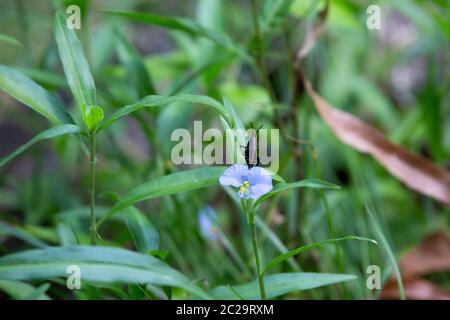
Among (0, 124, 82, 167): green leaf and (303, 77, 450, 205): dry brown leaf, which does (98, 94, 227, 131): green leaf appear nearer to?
(0, 124, 82, 167): green leaf

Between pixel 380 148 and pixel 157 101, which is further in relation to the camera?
pixel 380 148

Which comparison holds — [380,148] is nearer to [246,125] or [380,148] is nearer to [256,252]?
[246,125]

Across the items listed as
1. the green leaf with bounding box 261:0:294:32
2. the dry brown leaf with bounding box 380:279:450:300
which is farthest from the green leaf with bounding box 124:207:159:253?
the dry brown leaf with bounding box 380:279:450:300

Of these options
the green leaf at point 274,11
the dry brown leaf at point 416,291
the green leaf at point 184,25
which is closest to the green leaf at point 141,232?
the green leaf at point 184,25

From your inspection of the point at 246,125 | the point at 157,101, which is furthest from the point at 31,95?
the point at 246,125

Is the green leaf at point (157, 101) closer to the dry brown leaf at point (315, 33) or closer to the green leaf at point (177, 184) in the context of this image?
the green leaf at point (177, 184)
